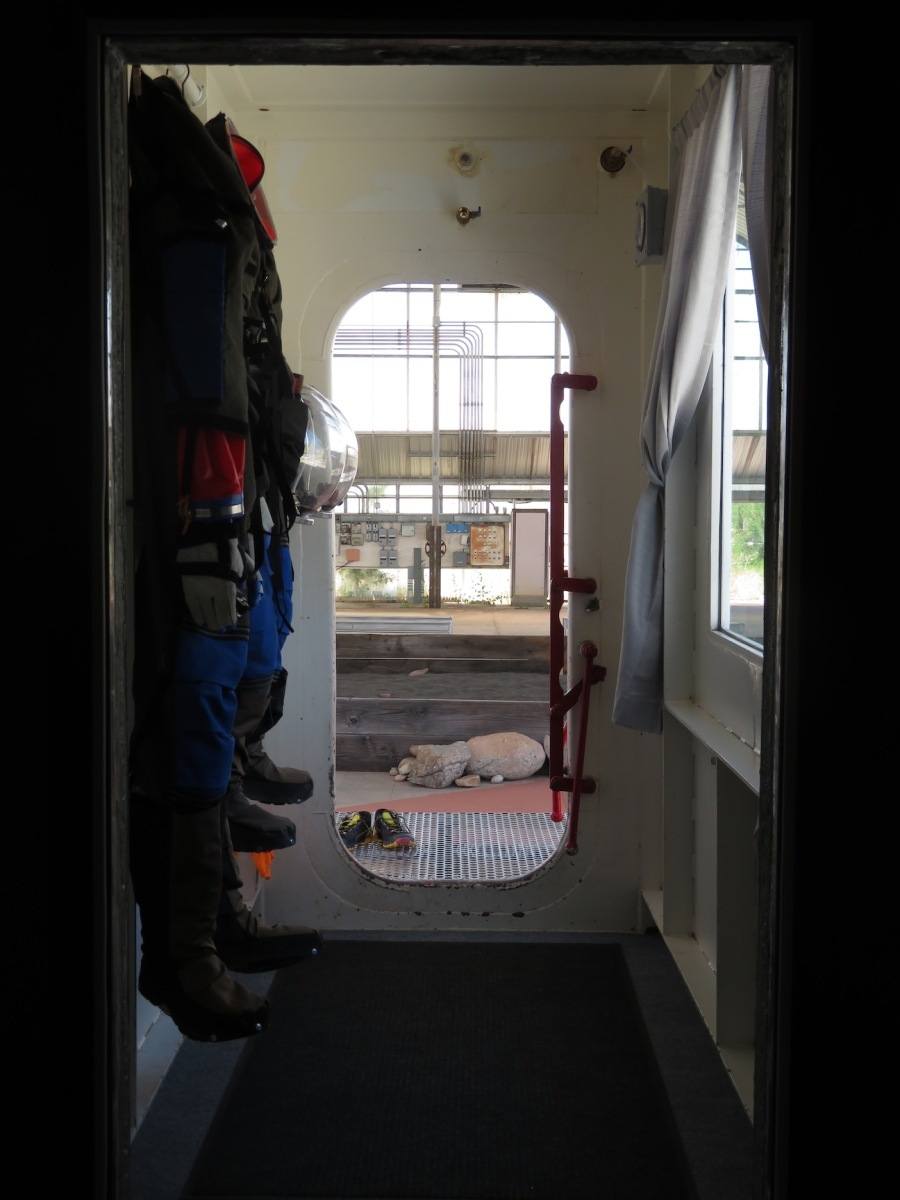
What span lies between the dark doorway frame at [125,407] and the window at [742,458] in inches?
65.8

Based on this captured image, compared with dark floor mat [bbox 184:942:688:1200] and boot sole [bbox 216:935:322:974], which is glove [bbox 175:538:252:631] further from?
dark floor mat [bbox 184:942:688:1200]

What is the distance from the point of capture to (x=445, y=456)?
1491 cm

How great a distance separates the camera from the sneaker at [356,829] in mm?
4855

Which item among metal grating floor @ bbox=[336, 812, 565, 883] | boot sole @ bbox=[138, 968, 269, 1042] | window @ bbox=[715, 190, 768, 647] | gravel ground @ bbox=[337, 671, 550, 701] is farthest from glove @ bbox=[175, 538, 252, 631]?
gravel ground @ bbox=[337, 671, 550, 701]

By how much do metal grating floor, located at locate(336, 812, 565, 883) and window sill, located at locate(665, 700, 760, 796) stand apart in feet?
3.19

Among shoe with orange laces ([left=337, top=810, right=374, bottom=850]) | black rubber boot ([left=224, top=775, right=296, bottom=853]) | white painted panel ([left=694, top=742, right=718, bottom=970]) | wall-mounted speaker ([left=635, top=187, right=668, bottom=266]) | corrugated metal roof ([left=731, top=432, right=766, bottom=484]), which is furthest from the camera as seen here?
shoe with orange laces ([left=337, top=810, right=374, bottom=850])

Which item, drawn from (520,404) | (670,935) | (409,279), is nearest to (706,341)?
(409,279)

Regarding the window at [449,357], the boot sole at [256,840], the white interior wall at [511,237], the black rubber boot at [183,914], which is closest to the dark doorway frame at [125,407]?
the black rubber boot at [183,914]

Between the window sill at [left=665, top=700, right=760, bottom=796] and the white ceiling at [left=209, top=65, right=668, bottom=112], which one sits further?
the white ceiling at [left=209, top=65, right=668, bottom=112]

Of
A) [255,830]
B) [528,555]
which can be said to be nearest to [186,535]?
[255,830]

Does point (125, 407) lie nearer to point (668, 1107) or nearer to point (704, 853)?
point (668, 1107)

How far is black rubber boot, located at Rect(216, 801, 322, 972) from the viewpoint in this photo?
260cm

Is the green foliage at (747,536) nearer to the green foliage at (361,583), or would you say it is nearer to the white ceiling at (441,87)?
the white ceiling at (441,87)

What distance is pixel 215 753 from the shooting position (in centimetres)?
216
